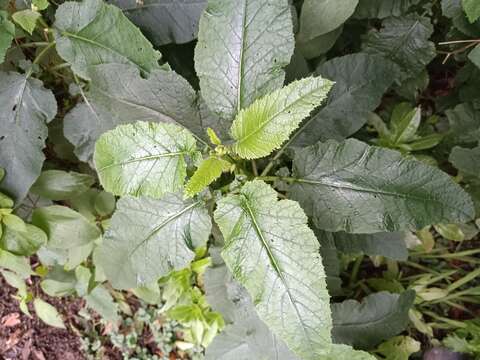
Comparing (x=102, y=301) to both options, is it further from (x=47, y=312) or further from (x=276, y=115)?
(x=276, y=115)

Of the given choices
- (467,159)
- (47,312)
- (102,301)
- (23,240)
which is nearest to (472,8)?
(467,159)

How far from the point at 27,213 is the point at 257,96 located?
37.9 inches

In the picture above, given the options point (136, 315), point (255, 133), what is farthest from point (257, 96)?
point (136, 315)

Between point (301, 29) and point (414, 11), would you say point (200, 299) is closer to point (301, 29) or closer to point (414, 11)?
point (301, 29)

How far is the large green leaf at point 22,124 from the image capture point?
1262 mm

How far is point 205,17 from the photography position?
1.01 meters

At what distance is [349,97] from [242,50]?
33cm

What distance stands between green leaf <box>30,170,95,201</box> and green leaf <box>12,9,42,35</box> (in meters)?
0.46

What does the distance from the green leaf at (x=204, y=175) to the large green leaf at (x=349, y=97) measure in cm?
31

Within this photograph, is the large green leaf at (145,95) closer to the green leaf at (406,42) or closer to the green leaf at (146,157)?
the green leaf at (146,157)

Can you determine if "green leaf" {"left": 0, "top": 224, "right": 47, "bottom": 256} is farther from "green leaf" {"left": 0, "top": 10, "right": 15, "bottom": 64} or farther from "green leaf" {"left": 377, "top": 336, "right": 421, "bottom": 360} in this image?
"green leaf" {"left": 377, "top": 336, "right": 421, "bottom": 360}

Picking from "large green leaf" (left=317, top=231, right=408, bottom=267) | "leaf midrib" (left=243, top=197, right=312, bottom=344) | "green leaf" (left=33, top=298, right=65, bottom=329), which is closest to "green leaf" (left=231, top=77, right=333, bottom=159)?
"leaf midrib" (left=243, top=197, right=312, bottom=344)

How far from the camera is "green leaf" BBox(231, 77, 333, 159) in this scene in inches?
31.9

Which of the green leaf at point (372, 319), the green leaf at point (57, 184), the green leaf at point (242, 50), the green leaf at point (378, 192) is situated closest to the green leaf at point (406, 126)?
the green leaf at point (372, 319)
